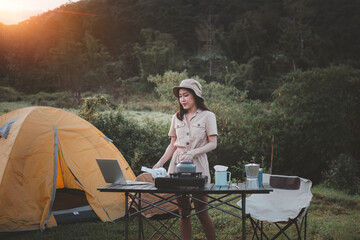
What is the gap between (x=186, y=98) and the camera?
278 cm

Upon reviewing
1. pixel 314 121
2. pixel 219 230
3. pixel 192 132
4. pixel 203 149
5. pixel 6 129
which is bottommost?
pixel 219 230

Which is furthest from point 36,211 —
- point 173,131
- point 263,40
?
point 263,40

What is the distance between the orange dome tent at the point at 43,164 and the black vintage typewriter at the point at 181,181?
7.77ft

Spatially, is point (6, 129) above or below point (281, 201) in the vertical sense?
above

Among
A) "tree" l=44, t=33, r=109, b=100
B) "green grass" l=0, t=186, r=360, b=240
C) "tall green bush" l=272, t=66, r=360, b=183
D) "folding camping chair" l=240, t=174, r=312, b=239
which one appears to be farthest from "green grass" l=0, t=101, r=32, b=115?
"folding camping chair" l=240, t=174, r=312, b=239

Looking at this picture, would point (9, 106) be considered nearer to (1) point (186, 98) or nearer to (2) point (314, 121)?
(2) point (314, 121)

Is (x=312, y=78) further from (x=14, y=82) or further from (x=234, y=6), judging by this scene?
(x=234, y=6)

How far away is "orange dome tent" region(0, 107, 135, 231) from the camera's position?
4.09 m

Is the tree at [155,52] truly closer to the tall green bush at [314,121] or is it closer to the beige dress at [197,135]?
the tall green bush at [314,121]

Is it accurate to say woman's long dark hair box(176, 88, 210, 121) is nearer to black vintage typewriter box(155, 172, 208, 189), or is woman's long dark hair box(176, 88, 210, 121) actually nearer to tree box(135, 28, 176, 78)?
black vintage typewriter box(155, 172, 208, 189)

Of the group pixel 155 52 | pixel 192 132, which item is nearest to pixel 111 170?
pixel 192 132

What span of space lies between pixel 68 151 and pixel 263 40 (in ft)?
58.0

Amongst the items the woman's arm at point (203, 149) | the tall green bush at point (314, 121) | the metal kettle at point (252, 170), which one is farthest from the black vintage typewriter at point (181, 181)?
the tall green bush at point (314, 121)

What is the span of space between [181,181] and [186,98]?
73cm
